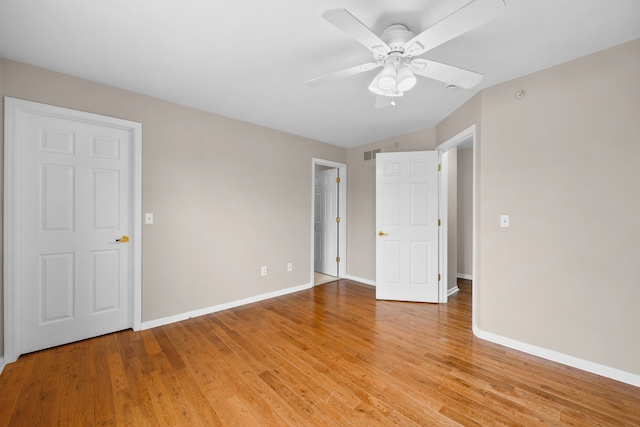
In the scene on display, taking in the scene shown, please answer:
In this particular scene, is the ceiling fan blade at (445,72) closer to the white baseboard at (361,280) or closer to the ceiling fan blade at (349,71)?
the ceiling fan blade at (349,71)

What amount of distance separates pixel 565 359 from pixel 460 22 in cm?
263

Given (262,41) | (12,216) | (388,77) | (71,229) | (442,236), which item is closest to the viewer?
(388,77)

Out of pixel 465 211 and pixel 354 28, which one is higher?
pixel 354 28

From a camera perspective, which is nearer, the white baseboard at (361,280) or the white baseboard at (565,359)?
the white baseboard at (565,359)

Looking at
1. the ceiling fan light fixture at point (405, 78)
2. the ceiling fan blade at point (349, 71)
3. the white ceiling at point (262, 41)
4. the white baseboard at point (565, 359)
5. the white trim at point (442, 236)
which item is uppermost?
the white ceiling at point (262, 41)

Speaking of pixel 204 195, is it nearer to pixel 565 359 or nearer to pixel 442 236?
pixel 442 236

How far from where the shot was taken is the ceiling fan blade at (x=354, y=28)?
3.96 feet

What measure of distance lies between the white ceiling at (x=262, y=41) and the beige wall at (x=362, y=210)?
5.53 feet

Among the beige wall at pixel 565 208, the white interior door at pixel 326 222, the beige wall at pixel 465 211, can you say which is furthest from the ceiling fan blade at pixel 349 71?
the beige wall at pixel 465 211

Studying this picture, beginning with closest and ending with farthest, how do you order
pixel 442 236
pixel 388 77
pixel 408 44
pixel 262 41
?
pixel 408 44 → pixel 388 77 → pixel 262 41 → pixel 442 236

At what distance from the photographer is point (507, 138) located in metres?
2.44

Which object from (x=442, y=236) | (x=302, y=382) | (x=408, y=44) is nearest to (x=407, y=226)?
(x=442, y=236)

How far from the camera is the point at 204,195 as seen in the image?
316cm

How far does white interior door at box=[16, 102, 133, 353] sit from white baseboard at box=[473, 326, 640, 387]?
11.9 feet
